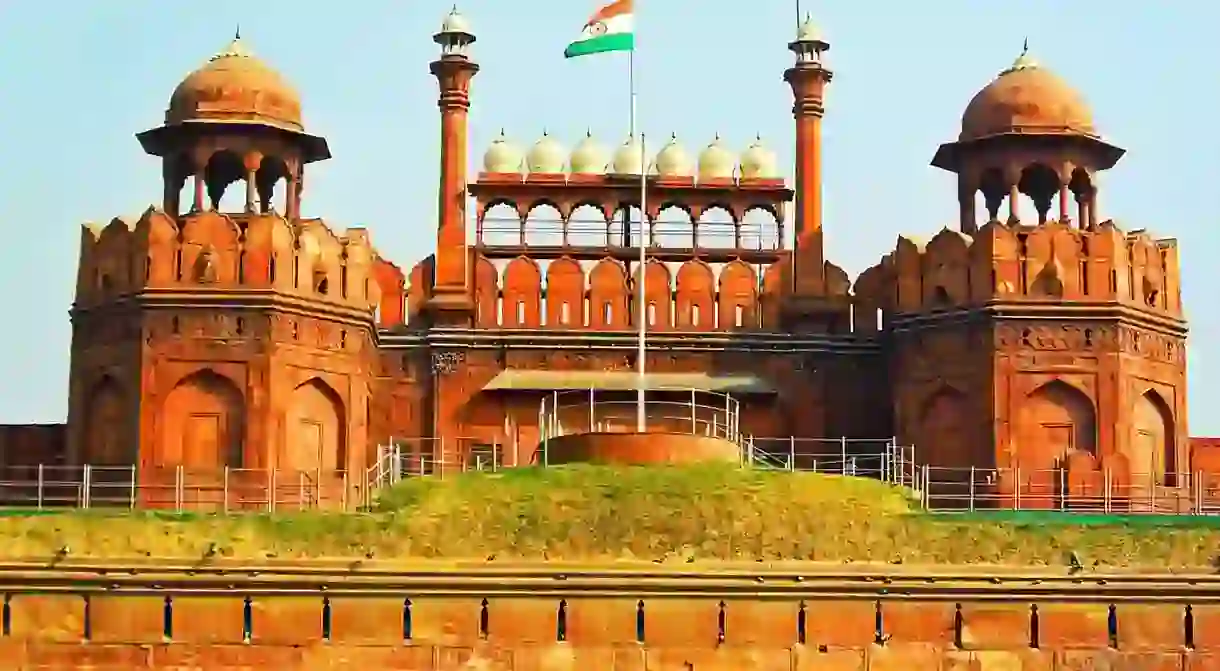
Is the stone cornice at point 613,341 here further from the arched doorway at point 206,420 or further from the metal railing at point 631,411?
the arched doorway at point 206,420

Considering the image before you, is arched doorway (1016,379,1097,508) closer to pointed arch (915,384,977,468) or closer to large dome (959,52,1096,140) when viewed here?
pointed arch (915,384,977,468)

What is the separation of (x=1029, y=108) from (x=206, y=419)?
16.4 meters

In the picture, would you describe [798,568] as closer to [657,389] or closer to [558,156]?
[657,389]

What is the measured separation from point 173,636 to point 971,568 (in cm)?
1115

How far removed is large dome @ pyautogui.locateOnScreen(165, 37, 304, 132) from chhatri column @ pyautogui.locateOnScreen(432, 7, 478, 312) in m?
3.49

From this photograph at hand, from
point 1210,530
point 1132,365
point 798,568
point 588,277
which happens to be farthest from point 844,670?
point 588,277

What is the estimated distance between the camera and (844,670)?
30.6 m

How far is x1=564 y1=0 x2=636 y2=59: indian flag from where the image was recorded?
133 feet

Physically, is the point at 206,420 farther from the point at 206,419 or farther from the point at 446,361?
the point at 446,361

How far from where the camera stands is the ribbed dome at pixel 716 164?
4538 centimetres

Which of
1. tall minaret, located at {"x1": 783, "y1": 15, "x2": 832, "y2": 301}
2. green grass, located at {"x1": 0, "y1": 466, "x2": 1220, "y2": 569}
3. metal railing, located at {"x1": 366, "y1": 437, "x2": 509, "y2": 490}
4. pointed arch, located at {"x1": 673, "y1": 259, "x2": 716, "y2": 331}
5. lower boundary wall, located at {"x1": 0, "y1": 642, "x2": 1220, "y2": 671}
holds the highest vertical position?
tall minaret, located at {"x1": 783, "y1": 15, "x2": 832, "y2": 301}

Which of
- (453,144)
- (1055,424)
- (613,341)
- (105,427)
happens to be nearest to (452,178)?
(453,144)

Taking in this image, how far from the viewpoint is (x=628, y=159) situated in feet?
149

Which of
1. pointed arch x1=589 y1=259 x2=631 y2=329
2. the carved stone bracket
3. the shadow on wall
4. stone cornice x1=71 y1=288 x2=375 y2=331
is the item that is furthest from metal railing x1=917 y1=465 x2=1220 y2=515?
the shadow on wall
